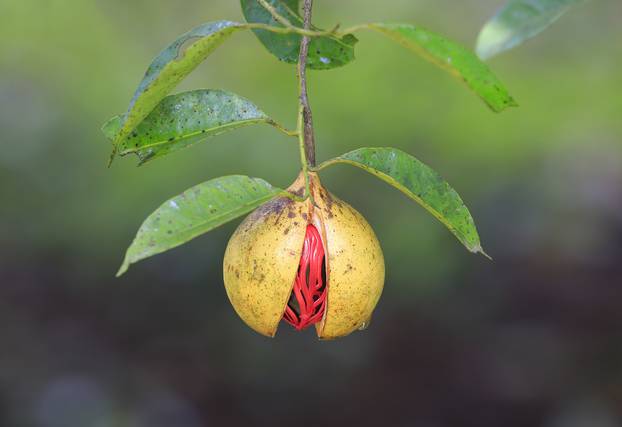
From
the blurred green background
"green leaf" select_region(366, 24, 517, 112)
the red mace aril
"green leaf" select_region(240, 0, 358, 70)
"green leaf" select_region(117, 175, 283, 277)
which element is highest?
"green leaf" select_region(366, 24, 517, 112)

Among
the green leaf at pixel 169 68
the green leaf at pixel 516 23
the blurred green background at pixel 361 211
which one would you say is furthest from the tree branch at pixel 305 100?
the blurred green background at pixel 361 211

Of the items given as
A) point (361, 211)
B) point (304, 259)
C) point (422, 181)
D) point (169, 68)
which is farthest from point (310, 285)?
point (361, 211)

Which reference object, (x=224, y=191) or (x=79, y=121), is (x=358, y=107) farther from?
(x=224, y=191)

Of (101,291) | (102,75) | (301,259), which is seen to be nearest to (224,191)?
(301,259)

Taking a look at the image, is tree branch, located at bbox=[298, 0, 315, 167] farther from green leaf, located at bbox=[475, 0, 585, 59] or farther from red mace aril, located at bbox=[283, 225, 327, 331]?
green leaf, located at bbox=[475, 0, 585, 59]

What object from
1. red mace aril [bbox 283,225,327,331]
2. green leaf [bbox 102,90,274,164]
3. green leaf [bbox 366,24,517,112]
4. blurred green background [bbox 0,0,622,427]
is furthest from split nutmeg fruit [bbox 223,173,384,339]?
blurred green background [bbox 0,0,622,427]

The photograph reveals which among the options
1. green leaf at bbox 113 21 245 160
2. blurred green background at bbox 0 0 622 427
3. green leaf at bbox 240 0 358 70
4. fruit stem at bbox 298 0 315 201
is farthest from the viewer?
blurred green background at bbox 0 0 622 427

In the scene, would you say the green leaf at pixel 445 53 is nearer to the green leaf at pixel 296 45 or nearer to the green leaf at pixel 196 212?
the green leaf at pixel 196 212
